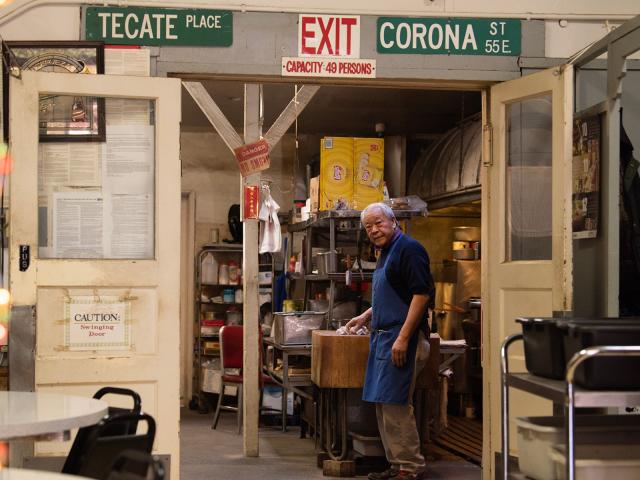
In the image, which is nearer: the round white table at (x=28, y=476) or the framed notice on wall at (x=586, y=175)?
the round white table at (x=28, y=476)

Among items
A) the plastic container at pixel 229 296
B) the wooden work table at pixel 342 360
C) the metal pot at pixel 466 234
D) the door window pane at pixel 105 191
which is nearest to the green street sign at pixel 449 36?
the door window pane at pixel 105 191

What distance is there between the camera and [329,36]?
17.3 feet

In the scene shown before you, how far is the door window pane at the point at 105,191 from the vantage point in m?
5.05

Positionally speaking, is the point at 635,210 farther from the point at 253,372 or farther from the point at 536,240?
the point at 253,372

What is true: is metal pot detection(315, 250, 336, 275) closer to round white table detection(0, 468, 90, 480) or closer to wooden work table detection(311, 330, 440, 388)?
wooden work table detection(311, 330, 440, 388)

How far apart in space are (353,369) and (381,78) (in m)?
2.19

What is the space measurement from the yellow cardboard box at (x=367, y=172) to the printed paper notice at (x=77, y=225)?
12.3 feet

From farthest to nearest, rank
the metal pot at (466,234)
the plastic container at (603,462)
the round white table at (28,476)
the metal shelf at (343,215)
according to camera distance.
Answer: the metal pot at (466,234) < the metal shelf at (343,215) < the plastic container at (603,462) < the round white table at (28,476)

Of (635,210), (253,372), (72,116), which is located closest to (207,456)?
(253,372)

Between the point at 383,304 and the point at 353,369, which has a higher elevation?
the point at 383,304

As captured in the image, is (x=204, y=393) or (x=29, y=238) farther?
(x=204, y=393)

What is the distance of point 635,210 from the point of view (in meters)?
5.18

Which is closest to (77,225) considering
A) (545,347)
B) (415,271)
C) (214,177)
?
(415,271)

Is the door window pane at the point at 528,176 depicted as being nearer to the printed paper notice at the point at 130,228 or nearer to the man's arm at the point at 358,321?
the man's arm at the point at 358,321
